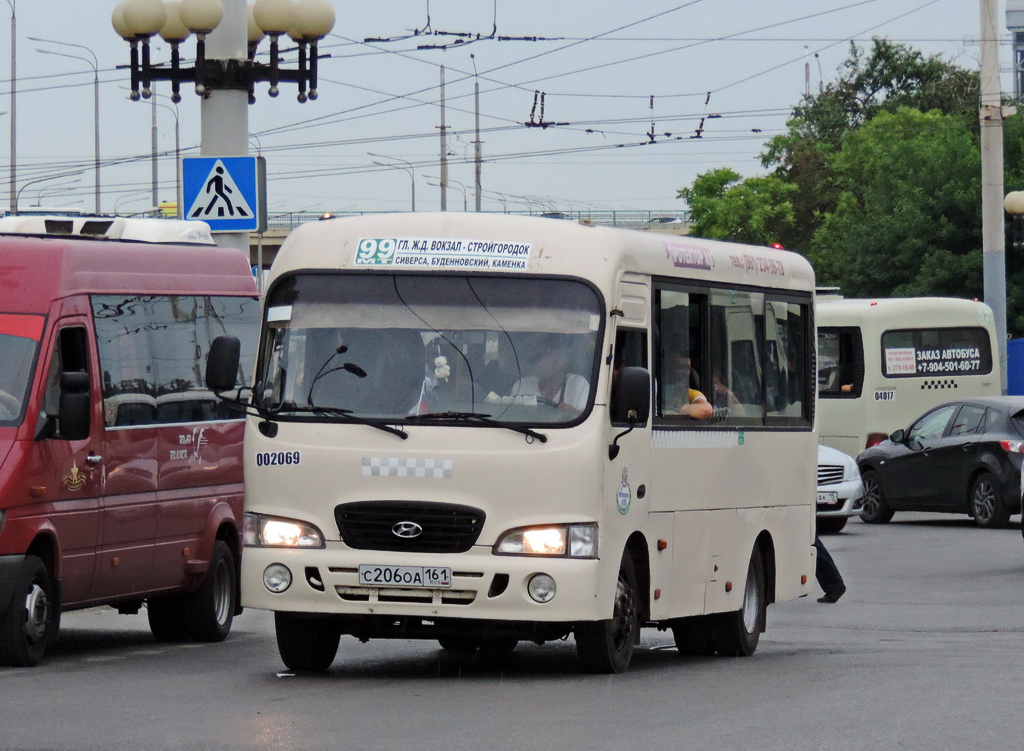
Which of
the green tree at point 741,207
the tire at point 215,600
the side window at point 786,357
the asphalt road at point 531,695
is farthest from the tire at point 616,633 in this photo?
the green tree at point 741,207

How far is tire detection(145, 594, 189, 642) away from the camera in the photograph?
15.1 m

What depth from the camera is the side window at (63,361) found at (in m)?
12.7

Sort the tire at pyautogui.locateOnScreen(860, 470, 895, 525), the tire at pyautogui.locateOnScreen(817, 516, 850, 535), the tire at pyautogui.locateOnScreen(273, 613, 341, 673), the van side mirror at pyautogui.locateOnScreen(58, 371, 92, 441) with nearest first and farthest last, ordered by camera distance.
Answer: the tire at pyautogui.locateOnScreen(273, 613, 341, 673) → the van side mirror at pyautogui.locateOnScreen(58, 371, 92, 441) → the tire at pyautogui.locateOnScreen(817, 516, 850, 535) → the tire at pyautogui.locateOnScreen(860, 470, 895, 525)

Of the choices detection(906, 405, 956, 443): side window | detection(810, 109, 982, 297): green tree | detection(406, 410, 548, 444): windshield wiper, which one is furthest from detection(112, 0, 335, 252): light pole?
detection(810, 109, 982, 297): green tree

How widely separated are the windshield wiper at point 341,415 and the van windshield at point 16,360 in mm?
1826

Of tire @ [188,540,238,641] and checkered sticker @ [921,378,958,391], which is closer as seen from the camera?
tire @ [188,540,238,641]

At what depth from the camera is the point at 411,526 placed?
11.1 m

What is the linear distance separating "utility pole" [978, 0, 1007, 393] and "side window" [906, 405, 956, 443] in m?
8.35

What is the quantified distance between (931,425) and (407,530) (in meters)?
17.9

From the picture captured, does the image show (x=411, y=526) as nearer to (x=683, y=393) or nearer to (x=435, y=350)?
(x=435, y=350)

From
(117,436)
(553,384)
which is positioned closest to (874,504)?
(117,436)

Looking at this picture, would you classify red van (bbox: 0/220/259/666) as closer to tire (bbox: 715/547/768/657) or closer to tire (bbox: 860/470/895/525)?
tire (bbox: 715/547/768/657)

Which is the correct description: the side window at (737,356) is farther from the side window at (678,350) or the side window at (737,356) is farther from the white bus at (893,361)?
the white bus at (893,361)

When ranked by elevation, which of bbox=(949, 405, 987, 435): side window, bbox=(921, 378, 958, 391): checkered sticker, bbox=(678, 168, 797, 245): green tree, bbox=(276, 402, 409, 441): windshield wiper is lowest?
bbox=(949, 405, 987, 435): side window
